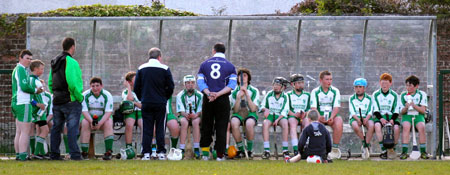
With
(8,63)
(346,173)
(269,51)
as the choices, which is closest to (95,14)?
(8,63)

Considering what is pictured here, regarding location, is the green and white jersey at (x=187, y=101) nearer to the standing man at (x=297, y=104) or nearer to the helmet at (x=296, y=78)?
the standing man at (x=297, y=104)

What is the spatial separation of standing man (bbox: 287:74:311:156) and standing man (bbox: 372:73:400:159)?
1129 millimetres

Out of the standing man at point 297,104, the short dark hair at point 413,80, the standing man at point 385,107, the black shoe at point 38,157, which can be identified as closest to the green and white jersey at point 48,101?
the black shoe at point 38,157

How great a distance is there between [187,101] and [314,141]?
2.68 meters

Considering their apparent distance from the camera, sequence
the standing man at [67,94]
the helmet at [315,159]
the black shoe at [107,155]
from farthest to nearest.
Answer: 1. the black shoe at [107,155]
2. the standing man at [67,94]
3. the helmet at [315,159]

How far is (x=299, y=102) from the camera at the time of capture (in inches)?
476

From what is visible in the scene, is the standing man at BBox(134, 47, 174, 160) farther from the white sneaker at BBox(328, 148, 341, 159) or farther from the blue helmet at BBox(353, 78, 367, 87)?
the blue helmet at BBox(353, 78, 367, 87)

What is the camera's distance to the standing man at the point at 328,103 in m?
11.8

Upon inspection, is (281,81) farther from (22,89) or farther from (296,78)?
(22,89)

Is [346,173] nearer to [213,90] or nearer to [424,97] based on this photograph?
[213,90]

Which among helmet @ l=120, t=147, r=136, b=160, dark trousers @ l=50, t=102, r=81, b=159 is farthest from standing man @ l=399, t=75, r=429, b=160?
dark trousers @ l=50, t=102, r=81, b=159

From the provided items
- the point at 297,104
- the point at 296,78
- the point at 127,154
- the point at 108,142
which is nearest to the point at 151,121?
the point at 127,154

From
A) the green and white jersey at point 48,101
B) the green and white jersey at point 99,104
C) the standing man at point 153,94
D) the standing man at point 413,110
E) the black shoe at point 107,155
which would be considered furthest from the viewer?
the standing man at point 413,110

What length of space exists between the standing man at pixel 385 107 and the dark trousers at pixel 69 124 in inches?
188
